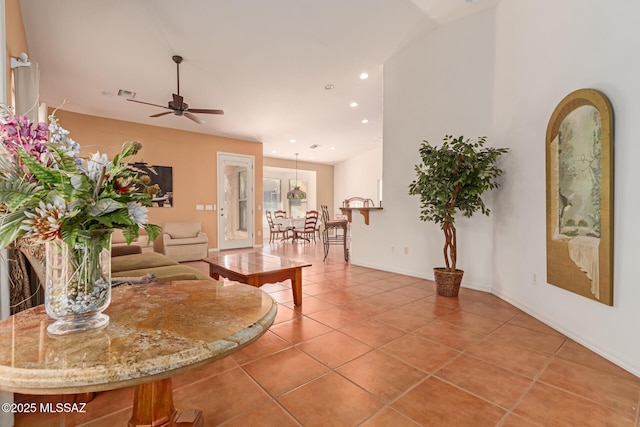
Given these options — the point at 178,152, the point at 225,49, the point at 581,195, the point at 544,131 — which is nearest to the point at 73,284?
the point at 581,195

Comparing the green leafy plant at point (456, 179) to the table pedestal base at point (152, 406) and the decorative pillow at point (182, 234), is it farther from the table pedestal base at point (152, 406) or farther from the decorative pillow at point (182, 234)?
the decorative pillow at point (182, 234)

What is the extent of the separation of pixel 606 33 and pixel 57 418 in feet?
13.3

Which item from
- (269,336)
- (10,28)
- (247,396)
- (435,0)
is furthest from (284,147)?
(247,396)

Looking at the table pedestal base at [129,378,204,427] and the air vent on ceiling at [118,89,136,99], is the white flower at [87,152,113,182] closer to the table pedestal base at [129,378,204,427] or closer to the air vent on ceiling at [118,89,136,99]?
the table pedestal base at [129,378,204,427]

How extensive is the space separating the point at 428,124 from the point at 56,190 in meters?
4.15

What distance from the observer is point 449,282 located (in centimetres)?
332

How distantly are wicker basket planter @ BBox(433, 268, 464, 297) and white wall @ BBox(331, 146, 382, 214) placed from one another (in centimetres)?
685

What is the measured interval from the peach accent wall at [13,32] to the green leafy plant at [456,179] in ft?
12.2

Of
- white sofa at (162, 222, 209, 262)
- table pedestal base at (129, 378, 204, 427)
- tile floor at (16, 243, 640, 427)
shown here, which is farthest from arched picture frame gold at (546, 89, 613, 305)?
white sofa at (162, 222, 209, 262)

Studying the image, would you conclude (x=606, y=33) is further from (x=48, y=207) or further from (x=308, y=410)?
(x=48, y=207)

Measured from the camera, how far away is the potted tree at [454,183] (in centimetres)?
313

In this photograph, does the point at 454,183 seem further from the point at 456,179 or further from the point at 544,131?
the point at 544,131

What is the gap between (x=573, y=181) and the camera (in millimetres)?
2318

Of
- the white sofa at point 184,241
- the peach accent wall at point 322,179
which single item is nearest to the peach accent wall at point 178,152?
the white sofa at point 184,241
